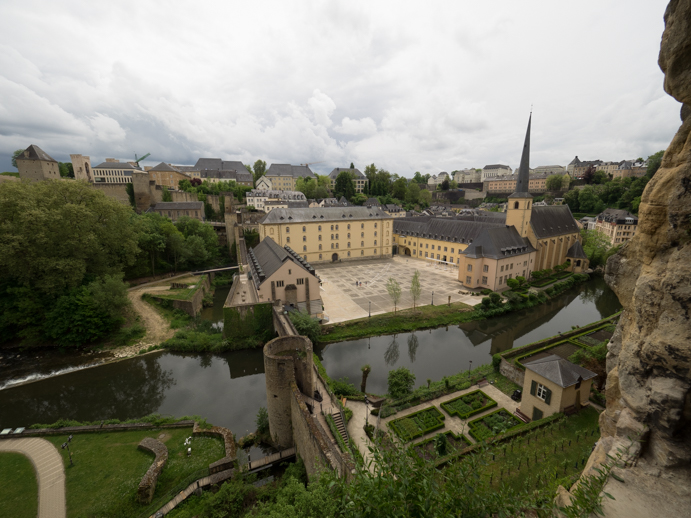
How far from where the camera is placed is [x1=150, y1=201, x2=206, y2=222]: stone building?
53.4 metres

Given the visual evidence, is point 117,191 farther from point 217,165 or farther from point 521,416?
point 521,416

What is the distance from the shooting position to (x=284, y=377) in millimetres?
14609

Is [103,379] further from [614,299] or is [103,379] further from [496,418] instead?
[614,299]

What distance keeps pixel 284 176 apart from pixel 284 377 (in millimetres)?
85338

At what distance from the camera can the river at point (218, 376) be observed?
18.7 meters

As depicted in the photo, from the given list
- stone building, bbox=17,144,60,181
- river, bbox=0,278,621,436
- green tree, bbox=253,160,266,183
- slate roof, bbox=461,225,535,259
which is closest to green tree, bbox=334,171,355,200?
green tree, bbox=253,160,266,183

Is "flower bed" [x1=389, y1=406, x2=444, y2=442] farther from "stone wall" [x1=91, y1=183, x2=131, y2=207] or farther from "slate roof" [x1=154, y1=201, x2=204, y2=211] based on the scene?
"stone wall" [x1=91, y1=183, x2=131, y2=207]

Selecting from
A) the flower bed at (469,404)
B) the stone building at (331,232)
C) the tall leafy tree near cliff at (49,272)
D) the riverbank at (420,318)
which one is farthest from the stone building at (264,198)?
the flower bed at (469,404)

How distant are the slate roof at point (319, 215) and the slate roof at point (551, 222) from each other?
71.3 feet

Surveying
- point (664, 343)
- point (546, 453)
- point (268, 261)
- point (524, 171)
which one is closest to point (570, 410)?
point (546, 453)

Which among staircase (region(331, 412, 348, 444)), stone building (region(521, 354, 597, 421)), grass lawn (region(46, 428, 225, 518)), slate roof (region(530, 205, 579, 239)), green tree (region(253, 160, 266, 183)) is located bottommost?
grass lawn (region(46, 428, 225, 518))

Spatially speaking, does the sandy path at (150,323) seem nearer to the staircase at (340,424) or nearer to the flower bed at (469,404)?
the staircase at (340,424)

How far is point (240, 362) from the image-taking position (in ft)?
79.0

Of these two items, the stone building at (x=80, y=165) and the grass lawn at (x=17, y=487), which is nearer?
the grass lawn at (x=17, y=487)
